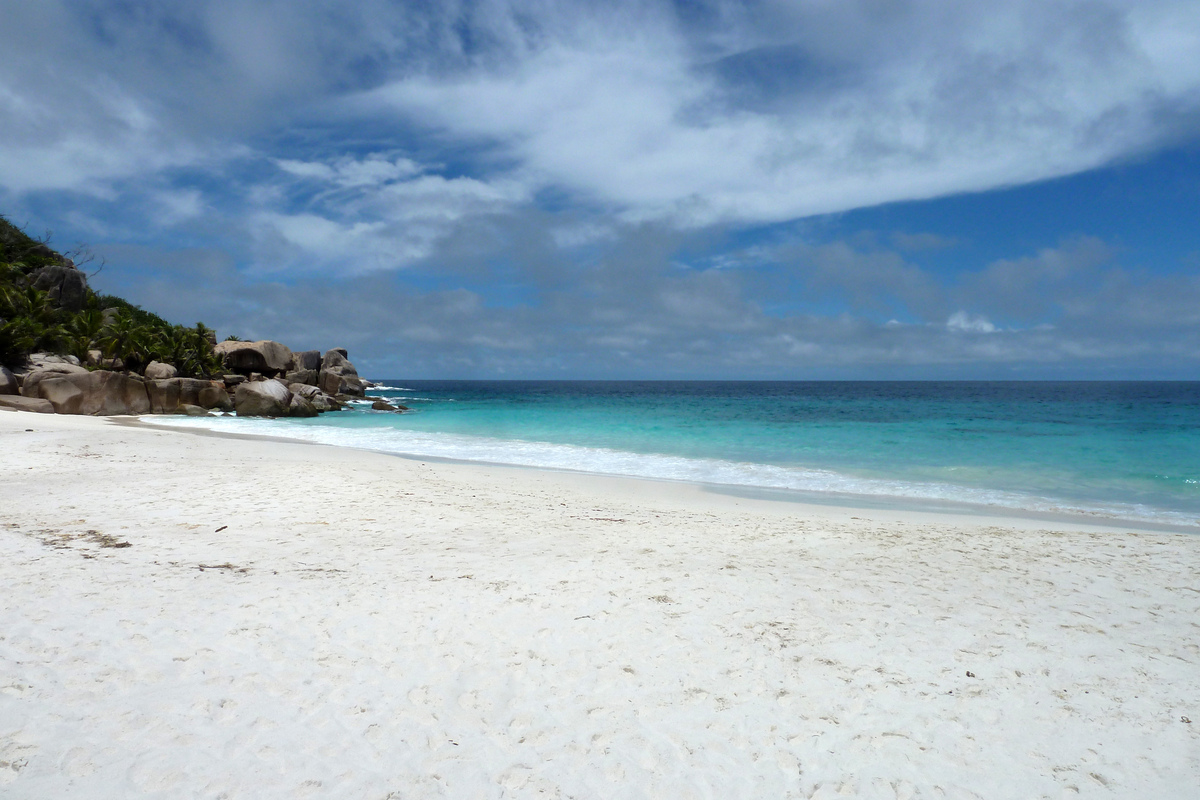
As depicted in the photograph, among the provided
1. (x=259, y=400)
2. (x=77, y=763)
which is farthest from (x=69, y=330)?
(x=77, y=763)

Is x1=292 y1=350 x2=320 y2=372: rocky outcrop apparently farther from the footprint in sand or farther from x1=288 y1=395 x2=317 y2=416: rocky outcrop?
the footprint in sand

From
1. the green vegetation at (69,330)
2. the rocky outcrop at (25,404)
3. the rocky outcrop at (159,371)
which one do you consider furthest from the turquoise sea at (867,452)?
the green vegetation at (69,330)

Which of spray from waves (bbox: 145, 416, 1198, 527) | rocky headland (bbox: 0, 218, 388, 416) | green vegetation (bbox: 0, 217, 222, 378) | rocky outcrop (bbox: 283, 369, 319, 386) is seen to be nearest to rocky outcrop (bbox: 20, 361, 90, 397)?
rocky headland (bbox: 0, 218, 388, 416)

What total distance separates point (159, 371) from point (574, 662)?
124ft

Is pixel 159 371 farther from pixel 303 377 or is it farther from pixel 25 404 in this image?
pixel 303 377

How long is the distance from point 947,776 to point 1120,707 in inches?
69.9

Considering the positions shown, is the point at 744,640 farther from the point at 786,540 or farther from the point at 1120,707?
the point at 786,540

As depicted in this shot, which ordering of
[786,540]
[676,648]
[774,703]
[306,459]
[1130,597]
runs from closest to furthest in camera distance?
[774,703]
[676,648]
[1130,597]
[786,540]
[306,459]

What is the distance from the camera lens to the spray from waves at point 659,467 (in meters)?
12.9

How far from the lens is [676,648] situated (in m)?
4.93

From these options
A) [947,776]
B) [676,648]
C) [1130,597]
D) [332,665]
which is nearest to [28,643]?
[332,665]

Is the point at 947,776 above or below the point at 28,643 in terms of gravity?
below

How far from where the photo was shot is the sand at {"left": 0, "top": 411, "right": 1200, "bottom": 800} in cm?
350

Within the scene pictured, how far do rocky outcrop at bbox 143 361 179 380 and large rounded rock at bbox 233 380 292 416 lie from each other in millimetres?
4151
